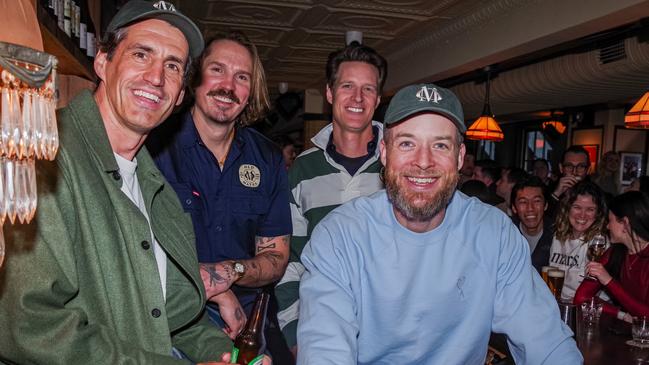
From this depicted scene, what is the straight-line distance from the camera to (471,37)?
6.58 metres

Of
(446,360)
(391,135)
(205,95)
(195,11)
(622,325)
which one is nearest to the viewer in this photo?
(446,360)

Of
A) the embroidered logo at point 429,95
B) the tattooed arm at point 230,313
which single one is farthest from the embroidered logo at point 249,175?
the embroidered logo at point 429,95

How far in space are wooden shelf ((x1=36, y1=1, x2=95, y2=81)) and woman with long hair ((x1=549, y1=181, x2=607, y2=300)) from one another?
11.1 ft

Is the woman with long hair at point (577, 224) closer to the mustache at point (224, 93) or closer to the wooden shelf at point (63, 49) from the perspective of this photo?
the mustache at point (224, 93)

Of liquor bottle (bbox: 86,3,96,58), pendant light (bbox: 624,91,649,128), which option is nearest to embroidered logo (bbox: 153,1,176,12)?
liquor bottle (bbox: 86,3,96,58)

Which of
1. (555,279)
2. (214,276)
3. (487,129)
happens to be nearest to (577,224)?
(555,279)

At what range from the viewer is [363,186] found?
2.51m

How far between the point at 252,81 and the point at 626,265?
2.61 meters

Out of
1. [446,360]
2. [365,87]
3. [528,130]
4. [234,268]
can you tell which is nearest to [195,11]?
[365,87]

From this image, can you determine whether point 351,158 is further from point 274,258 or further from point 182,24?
point 182,24

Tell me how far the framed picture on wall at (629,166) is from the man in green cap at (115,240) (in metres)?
11.9

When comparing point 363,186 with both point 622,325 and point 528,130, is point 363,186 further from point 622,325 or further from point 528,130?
point 528,130

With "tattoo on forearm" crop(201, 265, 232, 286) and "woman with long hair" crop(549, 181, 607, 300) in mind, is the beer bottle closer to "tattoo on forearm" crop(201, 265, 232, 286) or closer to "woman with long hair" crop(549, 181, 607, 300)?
"tattoo on forearm" crop(201, 265, 232, 286)

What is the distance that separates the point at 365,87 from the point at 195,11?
15.6ft
